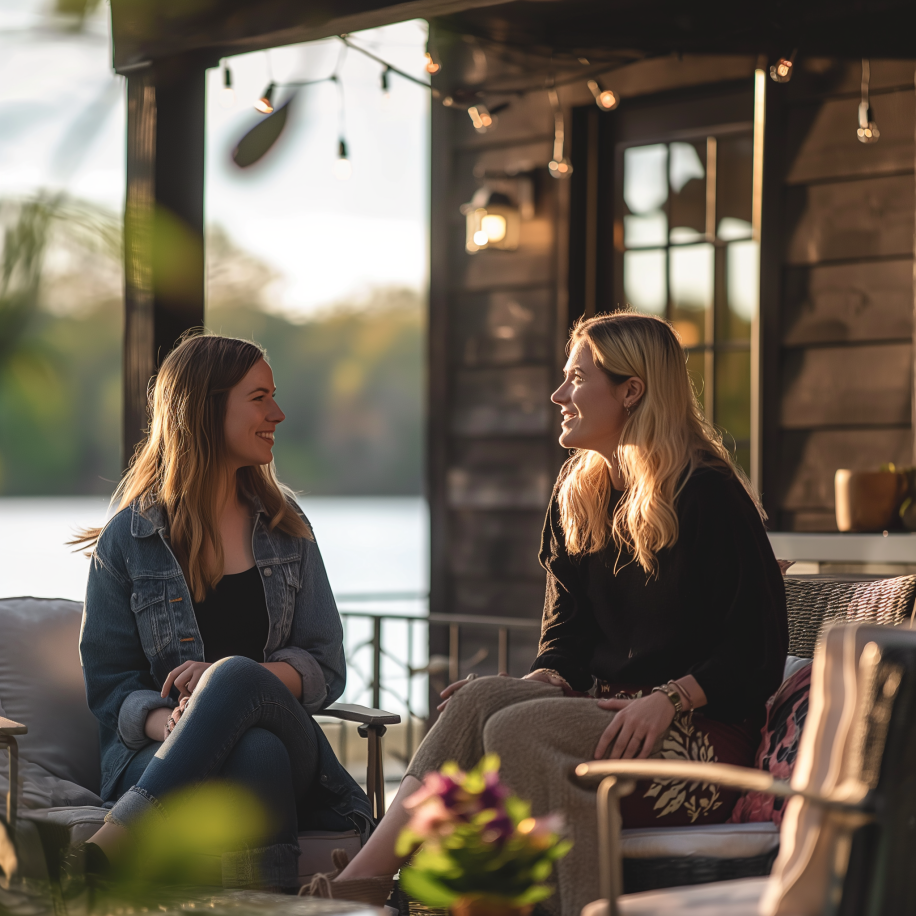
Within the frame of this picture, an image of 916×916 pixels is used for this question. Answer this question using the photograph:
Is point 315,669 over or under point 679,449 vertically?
under

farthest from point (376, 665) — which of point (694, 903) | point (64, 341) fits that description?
Result: point (64, 341)

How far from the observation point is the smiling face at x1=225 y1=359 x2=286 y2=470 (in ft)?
8.66

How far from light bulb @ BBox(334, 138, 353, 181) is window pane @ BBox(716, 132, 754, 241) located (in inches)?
63.1

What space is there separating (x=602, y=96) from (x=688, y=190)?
703mm

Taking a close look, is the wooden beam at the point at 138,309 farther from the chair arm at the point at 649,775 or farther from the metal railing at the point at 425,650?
the chair arm at the point at 649,775

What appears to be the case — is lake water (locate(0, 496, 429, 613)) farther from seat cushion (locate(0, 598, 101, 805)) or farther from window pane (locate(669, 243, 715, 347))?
window pane (locate(669, 243, 715, 347))

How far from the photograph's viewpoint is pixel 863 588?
2.57 meters

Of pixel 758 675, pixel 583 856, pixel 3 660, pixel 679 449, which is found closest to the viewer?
pixel 583 856

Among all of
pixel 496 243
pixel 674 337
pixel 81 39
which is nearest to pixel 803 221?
pixel 496 243

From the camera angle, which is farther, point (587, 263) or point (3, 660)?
point (587, 263)

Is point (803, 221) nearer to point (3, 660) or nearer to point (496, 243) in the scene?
point (496, 243)

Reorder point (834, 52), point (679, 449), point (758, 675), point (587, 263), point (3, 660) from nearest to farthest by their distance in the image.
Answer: point (758, 675) < point (679, 449) < point (3, 660) < point (834, 52) < point (587, 263)

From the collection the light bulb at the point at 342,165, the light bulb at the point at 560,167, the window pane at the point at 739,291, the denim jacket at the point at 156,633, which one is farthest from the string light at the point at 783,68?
the denim jacket at the point at 156,633

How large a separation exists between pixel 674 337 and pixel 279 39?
4.12 feet
